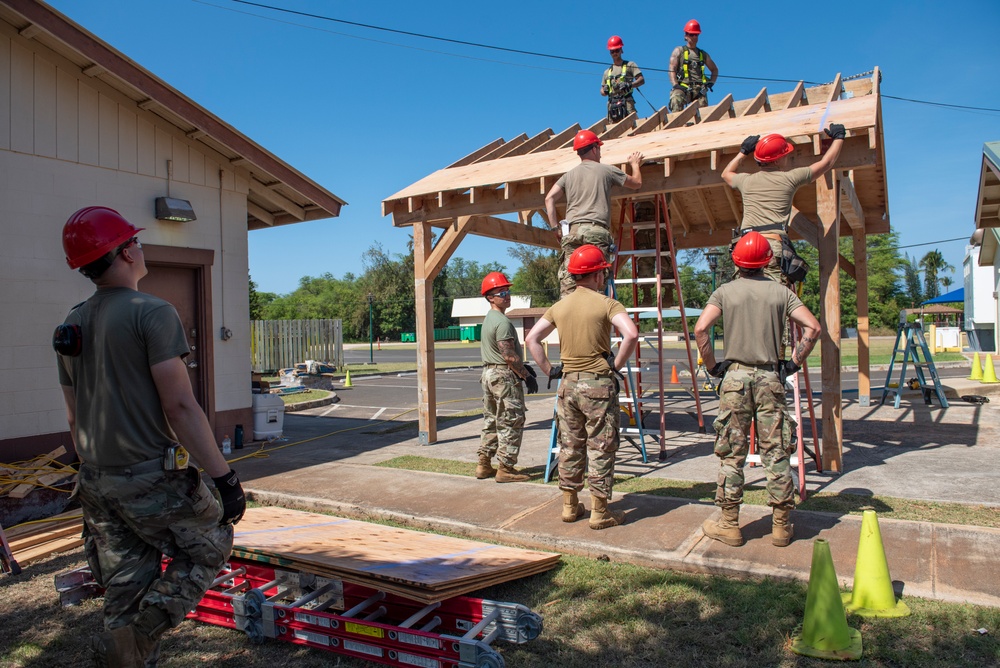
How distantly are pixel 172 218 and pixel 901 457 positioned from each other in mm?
8614

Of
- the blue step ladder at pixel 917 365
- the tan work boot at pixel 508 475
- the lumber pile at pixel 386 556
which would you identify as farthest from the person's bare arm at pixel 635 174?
the blue step ladder at pixel 917 365

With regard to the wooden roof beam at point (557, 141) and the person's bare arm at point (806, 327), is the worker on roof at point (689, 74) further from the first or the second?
the person's bare arm at point (806, 327)

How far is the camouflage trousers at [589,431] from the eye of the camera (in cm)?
527

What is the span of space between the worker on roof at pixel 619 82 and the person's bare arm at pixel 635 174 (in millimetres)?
4678

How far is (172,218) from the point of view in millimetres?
8516

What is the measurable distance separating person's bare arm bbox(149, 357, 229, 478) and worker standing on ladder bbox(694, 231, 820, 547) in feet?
10.8

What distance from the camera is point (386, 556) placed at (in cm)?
419

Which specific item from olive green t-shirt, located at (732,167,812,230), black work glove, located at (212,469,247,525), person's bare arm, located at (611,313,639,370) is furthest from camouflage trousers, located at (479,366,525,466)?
black work glove, located at (212,469,247,525)

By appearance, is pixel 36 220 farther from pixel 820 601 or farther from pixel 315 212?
pixel 820 601

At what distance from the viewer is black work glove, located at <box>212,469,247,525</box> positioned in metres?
2.99

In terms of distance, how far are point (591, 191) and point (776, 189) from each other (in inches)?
65.0

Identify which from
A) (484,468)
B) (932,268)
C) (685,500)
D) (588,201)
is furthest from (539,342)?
(932,268)

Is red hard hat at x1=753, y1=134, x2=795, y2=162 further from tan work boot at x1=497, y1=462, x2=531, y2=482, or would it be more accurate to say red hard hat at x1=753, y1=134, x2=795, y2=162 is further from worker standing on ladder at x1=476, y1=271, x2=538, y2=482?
tan work boot at x1=497, y1=462, x2=531, y2=482

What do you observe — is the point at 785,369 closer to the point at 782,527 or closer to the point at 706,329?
the point at 706,329
